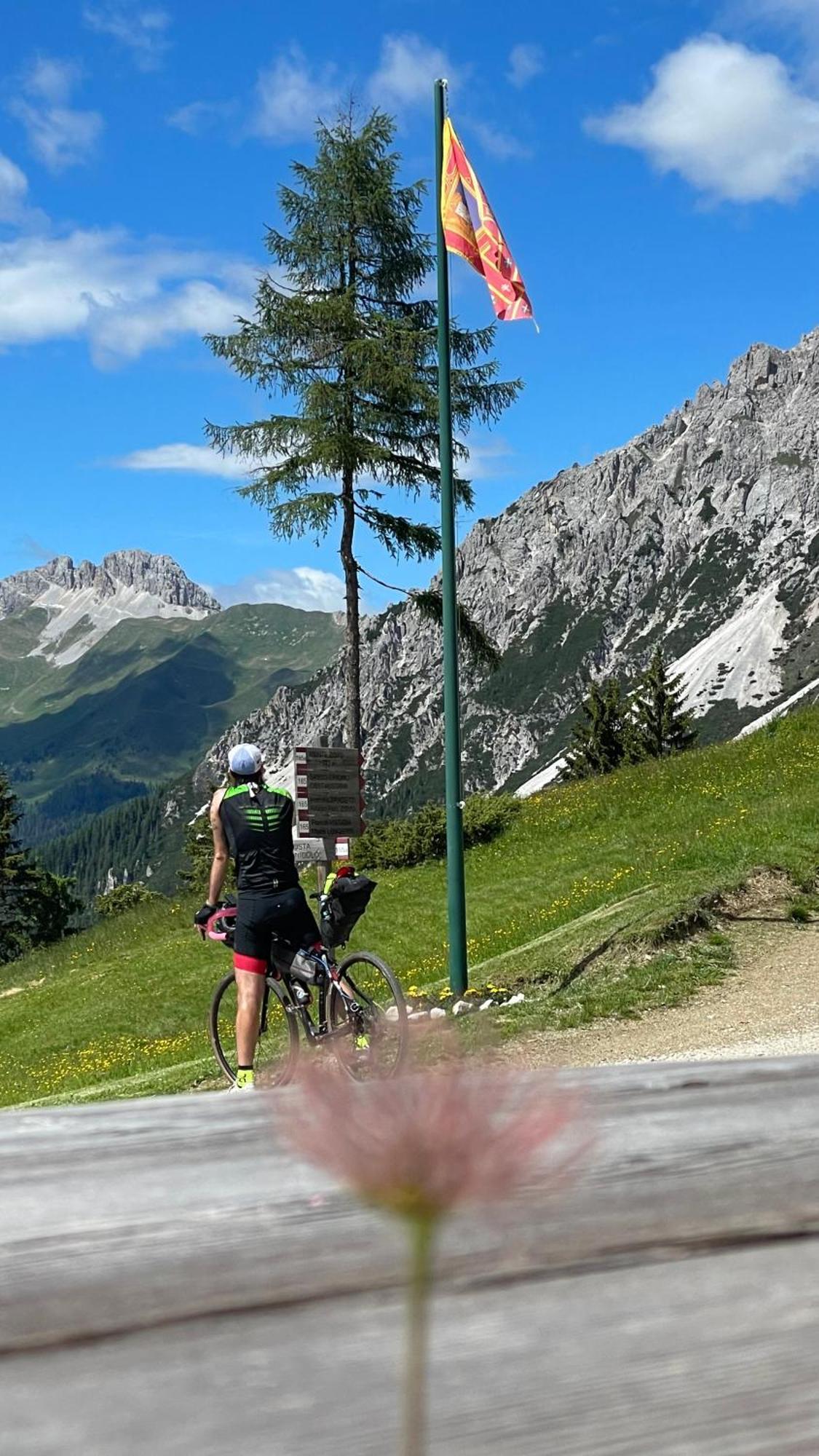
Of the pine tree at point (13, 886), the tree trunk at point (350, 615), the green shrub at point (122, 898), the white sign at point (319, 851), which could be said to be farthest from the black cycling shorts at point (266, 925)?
the green shrub at point (122, 898)

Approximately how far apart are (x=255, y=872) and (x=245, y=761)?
2.46ft

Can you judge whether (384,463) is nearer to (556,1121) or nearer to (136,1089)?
(136,1089)

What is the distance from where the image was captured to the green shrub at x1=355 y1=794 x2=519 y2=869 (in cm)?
2602

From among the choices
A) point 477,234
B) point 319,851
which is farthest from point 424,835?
point 477,234

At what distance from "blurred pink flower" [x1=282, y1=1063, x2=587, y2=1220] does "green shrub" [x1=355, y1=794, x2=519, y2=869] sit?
81.5ft

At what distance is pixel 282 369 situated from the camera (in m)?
24.4

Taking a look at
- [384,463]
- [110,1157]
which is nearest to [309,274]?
[384,463]

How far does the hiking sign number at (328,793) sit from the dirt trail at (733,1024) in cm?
515

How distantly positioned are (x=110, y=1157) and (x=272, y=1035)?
508 inches

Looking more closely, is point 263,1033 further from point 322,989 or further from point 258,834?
point 258,834

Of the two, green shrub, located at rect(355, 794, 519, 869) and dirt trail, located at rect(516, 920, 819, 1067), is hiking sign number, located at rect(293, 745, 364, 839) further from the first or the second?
green shrub, located at rect(355, 794, 519, 869)

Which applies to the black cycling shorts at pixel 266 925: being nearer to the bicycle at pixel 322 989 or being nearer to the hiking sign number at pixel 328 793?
the bicycle at pixel 322 989

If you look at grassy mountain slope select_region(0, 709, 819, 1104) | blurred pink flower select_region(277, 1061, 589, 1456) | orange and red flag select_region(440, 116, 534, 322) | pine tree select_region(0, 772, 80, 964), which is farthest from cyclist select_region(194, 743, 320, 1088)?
pine tree select_region(0, 772, 80, 964)

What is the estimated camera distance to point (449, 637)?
13578 mm
